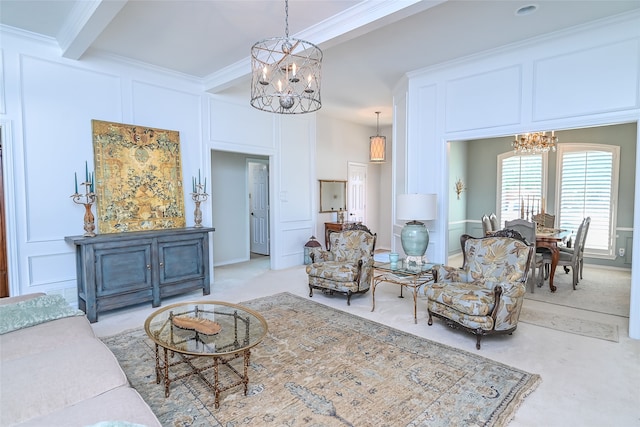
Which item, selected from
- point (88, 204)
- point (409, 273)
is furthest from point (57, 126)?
point (409, 273)

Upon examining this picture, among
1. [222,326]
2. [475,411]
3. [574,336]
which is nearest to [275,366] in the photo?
[222,326]

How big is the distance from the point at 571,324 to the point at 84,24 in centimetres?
556

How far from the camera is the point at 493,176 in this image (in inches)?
287

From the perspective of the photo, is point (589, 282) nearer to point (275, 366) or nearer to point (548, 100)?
point (548, 100)

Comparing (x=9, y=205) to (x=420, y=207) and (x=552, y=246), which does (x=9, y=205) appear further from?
(x=552, y=246)

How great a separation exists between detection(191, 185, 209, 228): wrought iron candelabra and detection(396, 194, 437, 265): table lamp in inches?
110

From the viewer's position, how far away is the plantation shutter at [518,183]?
22.0 feet

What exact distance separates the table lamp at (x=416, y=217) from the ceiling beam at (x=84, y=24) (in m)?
3.41

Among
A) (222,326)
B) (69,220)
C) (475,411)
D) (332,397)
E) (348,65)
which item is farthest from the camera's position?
(348,65)

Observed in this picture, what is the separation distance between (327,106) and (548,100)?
376 centimetres

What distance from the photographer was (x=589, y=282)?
17.0ft

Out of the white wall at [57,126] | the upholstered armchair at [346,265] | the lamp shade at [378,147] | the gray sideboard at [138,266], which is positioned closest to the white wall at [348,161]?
the lamp shade at [378,147]

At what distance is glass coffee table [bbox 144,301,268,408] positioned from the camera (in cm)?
214

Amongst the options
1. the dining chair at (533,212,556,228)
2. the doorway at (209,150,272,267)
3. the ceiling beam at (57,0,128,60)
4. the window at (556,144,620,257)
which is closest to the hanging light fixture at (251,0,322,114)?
the ceiling beam at (57,0,128,60)
